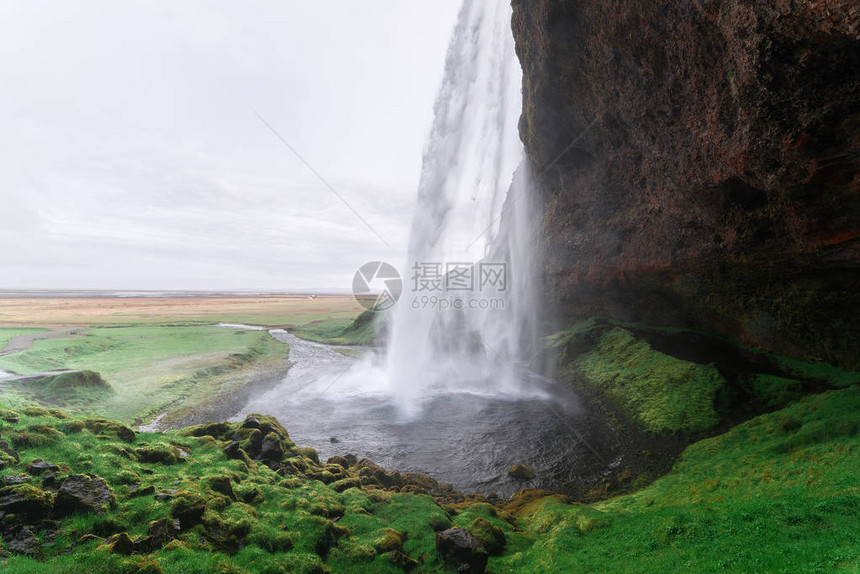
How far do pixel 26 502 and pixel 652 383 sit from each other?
2855cm

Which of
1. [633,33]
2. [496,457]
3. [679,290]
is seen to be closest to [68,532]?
[496,457]

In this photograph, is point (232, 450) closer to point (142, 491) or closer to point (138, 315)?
point (142, 491)

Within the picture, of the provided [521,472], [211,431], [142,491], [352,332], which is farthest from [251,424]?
[352,332]

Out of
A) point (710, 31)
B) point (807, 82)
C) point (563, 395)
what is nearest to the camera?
point (807, 82)

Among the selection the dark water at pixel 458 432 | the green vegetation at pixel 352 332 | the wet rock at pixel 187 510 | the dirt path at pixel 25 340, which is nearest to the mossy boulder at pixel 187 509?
the wet rock at pixel 187 510

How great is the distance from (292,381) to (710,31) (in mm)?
37034

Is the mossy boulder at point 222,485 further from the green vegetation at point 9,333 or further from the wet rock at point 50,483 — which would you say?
the green vegetation at point 9,333

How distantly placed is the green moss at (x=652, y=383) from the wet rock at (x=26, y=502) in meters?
24.6

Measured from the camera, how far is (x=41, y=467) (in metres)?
10.1

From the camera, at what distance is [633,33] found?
19.5 m

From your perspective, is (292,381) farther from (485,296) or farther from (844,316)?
(844,316)

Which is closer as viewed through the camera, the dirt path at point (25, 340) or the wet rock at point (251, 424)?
the wet rock at point (251, 424)

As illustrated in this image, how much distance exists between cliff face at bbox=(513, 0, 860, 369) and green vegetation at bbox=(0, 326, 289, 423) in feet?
110

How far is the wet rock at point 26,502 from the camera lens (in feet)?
27.4
